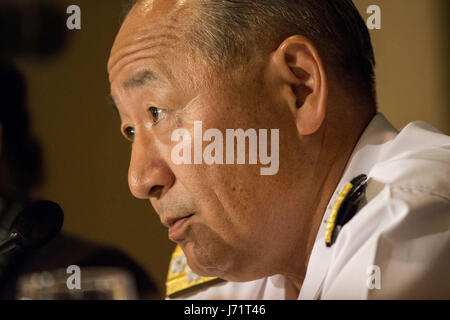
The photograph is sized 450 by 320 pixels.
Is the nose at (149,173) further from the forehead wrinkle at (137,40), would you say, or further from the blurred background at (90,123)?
the blurred background at (90,123)

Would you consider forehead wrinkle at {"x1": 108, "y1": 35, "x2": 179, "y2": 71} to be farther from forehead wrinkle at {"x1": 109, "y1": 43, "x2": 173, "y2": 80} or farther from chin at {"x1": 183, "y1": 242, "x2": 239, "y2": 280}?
chin at {"x1": 183, "y1": 242, "x2": 239, "y2": 280}

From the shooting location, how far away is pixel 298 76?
3.63 ft

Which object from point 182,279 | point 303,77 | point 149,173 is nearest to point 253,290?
point 182,279

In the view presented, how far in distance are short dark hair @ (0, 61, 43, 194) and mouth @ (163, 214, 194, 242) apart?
0.41m

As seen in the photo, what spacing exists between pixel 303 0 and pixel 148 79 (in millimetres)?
328

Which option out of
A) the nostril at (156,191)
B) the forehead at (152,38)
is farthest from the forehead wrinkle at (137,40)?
the nostril at (156,191)

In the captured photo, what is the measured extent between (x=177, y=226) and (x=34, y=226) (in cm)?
26

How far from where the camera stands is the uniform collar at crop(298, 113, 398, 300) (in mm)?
1071

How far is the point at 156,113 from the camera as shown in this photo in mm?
1161

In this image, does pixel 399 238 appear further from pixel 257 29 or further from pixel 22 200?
pixel 22 200

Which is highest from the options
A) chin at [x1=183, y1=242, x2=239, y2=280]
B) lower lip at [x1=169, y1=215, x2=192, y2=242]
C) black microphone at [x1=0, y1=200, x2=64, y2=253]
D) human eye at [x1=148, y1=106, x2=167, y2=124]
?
human eye at [x1=148, y1=106, x2=167, y2=124]

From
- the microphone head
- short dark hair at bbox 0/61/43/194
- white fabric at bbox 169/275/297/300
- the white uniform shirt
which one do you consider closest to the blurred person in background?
short dark hair at bbox 0/61/43/194
